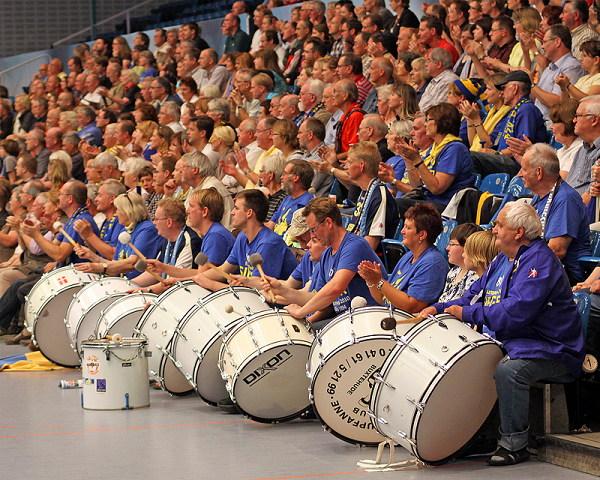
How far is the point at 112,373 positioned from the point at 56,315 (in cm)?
221

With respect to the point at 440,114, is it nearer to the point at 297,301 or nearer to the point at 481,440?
the point at 297,301

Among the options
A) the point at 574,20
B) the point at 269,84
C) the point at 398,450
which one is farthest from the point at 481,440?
the point at 269,84

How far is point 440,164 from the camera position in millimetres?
9125

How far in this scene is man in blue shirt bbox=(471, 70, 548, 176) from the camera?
955cm

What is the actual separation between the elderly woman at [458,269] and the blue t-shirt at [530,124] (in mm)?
2414

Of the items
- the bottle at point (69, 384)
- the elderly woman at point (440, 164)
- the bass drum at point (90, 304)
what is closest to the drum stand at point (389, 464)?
the elderly woman at point (440, 164)

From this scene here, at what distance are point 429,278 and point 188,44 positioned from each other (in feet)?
35.9

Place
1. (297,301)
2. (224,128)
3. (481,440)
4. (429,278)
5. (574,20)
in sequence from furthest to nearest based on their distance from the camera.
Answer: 1. (224,128)
2. (574,20)
3. (297,301)
4. (429,278)
5. (481,440)

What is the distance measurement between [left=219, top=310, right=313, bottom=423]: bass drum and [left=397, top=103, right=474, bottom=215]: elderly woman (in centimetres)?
202

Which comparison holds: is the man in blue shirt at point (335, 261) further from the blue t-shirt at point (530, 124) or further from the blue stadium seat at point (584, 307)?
the blue t-shirt at point (530, 124)

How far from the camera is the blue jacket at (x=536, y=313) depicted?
6.11m

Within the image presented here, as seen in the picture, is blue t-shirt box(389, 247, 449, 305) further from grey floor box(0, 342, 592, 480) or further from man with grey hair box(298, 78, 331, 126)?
man with grey hair box(298, 78, 331, 126)

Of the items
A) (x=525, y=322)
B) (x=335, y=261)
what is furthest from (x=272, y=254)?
(x=525, y=322)

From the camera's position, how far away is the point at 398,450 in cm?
673
